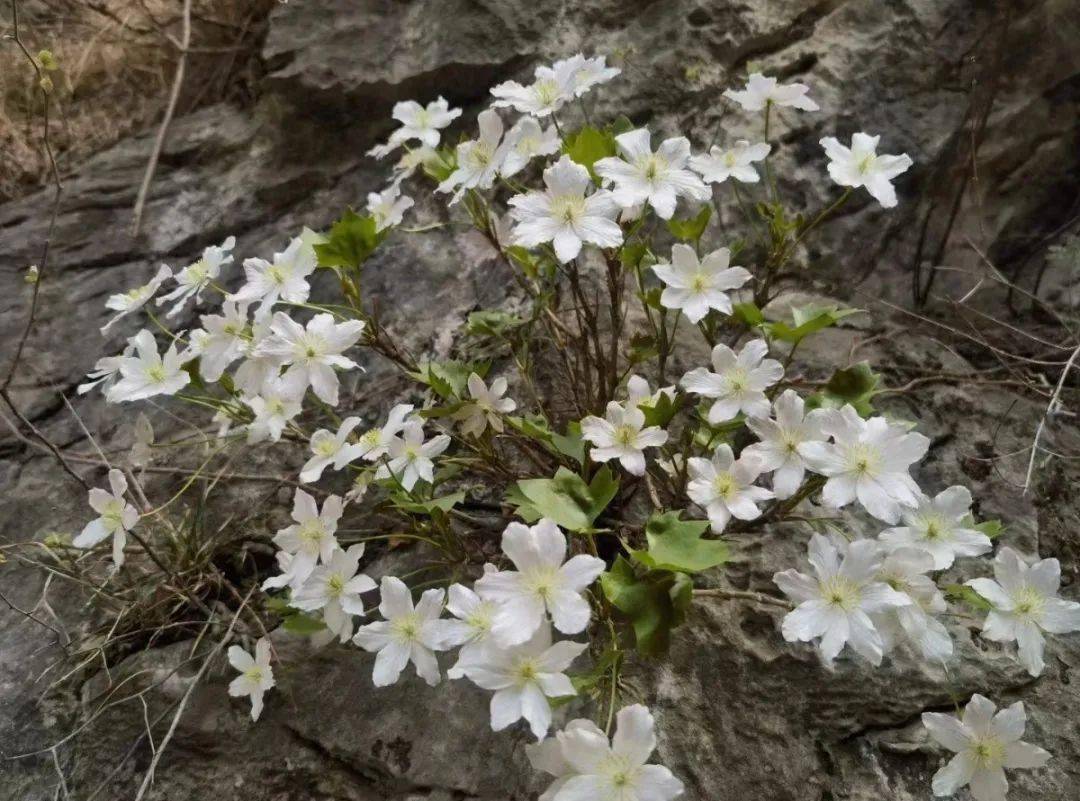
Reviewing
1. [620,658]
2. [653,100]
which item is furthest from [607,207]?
[653,100]

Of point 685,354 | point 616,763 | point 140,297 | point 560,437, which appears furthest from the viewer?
point 685,354

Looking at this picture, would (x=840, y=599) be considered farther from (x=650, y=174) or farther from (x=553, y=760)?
(x=650, y=174)

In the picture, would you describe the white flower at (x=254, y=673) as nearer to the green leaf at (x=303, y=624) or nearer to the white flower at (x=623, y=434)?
the green leaf at (x=303, y=624)

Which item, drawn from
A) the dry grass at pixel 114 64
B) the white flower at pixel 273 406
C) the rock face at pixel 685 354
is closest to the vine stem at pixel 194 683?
the rock face at pixel 685 354

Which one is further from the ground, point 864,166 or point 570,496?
point 864,166

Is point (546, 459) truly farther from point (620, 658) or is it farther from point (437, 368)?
point (620, 658)

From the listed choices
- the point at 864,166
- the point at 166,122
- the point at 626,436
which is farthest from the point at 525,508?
the point at 166,122
